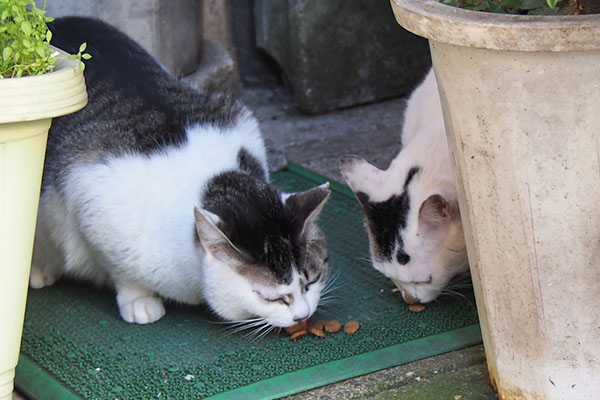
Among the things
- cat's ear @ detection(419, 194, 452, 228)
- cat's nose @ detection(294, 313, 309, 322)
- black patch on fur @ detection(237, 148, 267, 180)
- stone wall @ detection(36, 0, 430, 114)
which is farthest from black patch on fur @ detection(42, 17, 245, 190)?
stone wall @ detection(36, 0, 430, 114)

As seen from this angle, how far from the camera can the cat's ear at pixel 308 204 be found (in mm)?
2533

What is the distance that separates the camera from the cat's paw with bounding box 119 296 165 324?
2818mm

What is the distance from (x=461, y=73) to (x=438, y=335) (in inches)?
39.6

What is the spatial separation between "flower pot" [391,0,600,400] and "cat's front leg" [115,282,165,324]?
3.76 ft

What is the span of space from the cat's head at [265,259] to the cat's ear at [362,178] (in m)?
0.18

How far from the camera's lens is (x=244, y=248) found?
246cm

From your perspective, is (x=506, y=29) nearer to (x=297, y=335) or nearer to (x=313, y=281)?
(x=313, y=281)

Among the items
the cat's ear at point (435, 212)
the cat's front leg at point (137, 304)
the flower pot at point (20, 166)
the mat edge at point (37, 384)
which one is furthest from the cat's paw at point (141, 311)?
the cat's ear at point (435, 212)

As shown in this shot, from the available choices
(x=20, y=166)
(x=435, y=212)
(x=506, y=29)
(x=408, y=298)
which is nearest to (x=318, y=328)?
(x=408, y=298)

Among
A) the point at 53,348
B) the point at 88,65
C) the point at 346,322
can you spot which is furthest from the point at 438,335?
the point at 88,65

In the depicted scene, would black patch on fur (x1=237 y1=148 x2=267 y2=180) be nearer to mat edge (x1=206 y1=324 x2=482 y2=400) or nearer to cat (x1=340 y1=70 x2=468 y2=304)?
cat (x1=340 y1=70 x2=468 y2=304)

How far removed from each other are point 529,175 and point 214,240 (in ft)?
3.17

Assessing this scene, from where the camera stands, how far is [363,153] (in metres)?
4.15

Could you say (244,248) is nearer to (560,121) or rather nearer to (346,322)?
(346,322)
